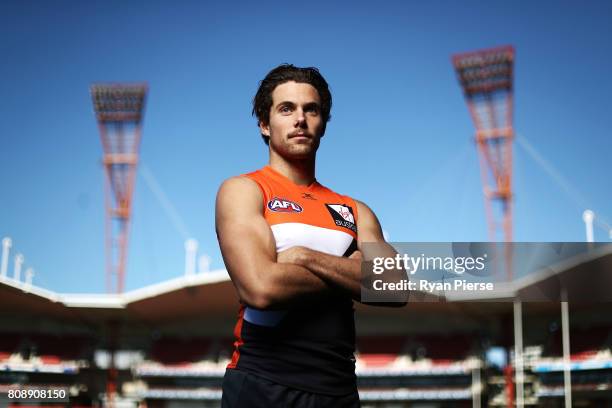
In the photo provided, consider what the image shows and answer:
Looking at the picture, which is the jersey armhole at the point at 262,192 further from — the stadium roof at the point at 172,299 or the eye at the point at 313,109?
the stadium roof at the point at 172,299

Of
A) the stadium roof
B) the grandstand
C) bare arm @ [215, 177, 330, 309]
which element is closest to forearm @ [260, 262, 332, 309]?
bare arm @ [215, 177, 330, 309]

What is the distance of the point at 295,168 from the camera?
245 centimetres

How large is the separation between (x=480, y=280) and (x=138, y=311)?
27020 millimetres

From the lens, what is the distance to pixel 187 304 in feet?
93.8

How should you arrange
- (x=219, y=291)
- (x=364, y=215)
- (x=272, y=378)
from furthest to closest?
(x=219, y=291)
(x=364, y=215)
(x=272, y=378)

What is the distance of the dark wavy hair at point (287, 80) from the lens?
249 cm

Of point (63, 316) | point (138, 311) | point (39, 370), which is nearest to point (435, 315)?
point (138, 311)

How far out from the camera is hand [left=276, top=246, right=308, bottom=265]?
7.27 ft

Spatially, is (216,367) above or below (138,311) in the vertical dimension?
below

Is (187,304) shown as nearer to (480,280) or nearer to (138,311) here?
(138,311)

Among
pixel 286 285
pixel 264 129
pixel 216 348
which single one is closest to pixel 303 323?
pixel 286 285

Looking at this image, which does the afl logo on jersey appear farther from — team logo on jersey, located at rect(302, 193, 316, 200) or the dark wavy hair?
the dark wavy hair

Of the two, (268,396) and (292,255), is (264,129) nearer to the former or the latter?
(292,255)

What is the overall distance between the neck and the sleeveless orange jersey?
33 millimetres
